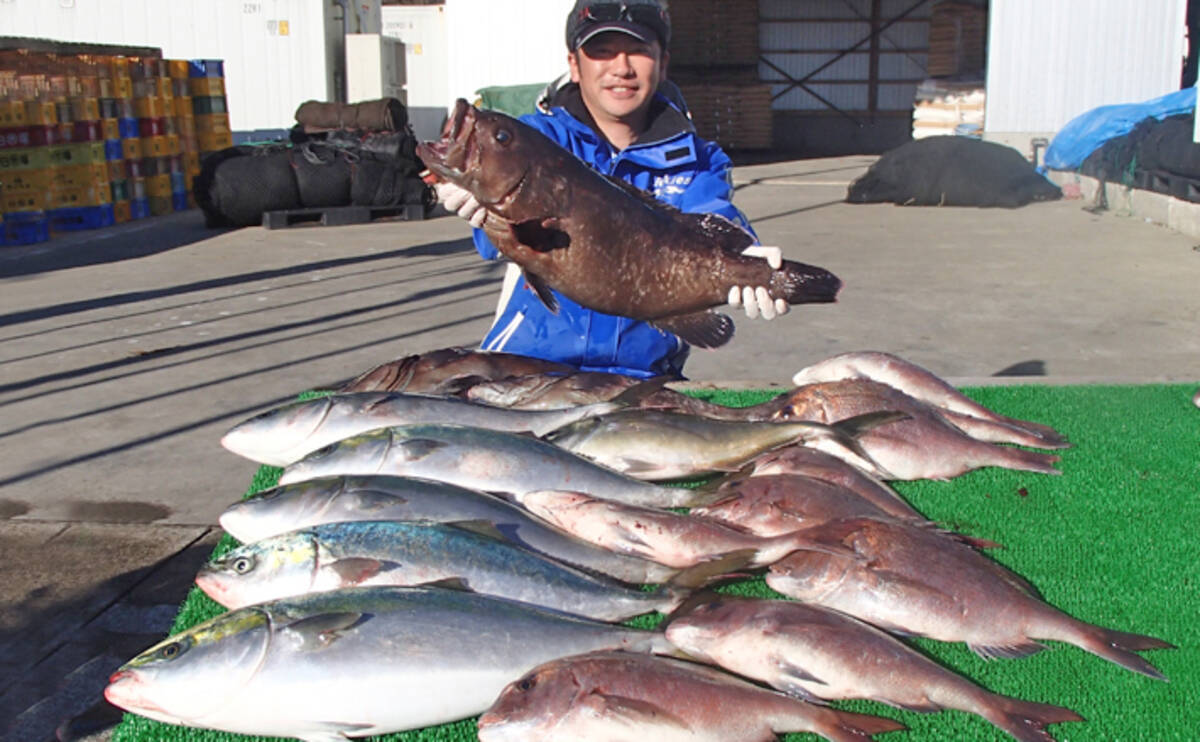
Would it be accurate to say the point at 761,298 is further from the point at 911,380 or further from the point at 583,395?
the point at 911,380

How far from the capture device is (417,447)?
3.01 meters

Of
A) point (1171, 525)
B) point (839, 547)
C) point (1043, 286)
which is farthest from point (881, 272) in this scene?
point (839, 547)

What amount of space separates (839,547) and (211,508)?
4.03 m

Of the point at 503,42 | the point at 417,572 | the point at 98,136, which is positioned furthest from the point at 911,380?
the point at 503,42

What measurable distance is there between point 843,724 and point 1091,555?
1.18 metres

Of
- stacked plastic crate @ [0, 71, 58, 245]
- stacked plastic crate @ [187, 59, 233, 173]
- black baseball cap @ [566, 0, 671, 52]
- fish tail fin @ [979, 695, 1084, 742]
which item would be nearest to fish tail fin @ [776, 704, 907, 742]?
fish tail fin @ [979, 695, 1084, 742]

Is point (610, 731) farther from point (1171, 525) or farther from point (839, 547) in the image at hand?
point (1171, 525)

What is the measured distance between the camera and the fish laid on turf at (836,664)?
212cm

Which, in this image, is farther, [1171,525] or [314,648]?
[1171,525]

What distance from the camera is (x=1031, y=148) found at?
20375 mm

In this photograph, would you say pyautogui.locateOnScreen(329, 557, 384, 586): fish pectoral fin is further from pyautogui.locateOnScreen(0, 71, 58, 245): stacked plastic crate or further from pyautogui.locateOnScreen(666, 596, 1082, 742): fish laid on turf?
pyautogui.locateOnScreen(0, 71, 58, 245): stacked plastic crate

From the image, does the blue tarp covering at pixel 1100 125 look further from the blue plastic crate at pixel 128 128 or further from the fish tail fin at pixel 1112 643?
the fish tail fin at pixel 1112 643

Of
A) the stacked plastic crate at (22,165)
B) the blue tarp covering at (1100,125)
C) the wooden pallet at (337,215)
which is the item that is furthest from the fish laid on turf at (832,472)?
the blue tarp covering at (1100,125)

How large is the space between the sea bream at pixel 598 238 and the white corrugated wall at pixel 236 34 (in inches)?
762
